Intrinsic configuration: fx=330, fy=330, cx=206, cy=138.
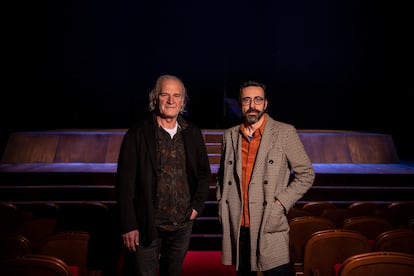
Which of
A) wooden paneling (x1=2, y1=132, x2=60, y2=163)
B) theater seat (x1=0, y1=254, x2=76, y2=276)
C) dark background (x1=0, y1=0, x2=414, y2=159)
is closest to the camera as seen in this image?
theater seat (x1=0, y1=254, x2=76, y2=276)

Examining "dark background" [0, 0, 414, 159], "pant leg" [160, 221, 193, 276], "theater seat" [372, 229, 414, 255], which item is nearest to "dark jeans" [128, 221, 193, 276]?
"pant leg" [160, 221, 193, 276]

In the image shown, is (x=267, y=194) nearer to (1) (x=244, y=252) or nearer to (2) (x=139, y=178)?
(1) (x=244, y=252)

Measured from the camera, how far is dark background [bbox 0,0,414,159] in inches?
324

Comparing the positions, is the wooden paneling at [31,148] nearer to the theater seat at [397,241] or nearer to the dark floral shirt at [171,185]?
the dark floral shirt at [171,185]

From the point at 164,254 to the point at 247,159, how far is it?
70 cm

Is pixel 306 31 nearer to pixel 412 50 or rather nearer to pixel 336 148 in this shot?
pixel 412 50

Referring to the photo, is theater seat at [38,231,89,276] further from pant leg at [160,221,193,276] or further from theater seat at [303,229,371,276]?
theater seat at [303,229,371,276]

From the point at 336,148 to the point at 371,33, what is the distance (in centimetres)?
396

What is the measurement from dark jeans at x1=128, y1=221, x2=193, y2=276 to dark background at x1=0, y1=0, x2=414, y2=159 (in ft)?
24.0

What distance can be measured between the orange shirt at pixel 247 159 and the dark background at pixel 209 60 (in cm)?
713

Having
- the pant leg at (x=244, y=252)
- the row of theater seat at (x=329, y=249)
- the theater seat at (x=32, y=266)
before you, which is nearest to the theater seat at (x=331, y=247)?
the row of theater seat at (x=329, y=249)

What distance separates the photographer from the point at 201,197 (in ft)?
6.00

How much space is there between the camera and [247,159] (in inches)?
73.4

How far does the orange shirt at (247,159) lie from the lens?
1812 mm
